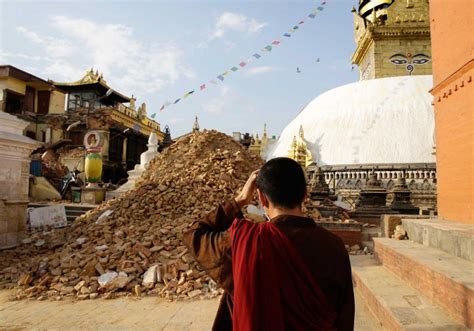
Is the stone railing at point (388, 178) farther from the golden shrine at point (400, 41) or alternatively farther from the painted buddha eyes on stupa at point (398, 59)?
the painted buddha eyes on stupa at point (398, 59)

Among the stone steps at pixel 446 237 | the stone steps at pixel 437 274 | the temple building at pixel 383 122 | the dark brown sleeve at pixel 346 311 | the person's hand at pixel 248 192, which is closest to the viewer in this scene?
the dark brown sleeve at pixel 346 311

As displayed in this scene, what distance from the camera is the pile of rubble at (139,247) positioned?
17.7 ft

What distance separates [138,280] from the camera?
18.3ft

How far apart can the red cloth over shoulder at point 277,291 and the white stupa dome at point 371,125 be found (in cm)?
1629

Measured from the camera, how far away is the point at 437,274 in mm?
3295

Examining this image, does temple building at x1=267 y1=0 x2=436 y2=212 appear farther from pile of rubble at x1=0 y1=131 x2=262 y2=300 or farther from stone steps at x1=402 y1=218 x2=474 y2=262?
stone steps at x1=402 y1=218 x2=474 y2=262

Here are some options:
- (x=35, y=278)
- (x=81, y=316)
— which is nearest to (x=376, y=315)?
(x=81, y=316)

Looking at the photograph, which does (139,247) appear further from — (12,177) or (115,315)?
(12,177)

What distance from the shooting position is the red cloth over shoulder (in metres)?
1.35

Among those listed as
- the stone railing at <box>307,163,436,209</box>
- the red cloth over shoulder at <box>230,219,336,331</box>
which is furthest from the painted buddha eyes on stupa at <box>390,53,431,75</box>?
the red cloth over shoulder at <box>230,219,336,331</box>

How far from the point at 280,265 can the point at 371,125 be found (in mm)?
17951

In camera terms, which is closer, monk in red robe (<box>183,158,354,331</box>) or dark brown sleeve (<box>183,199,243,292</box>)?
monk in red robe (<box>183,158,354,331</box>)

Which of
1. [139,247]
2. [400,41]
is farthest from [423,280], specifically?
[400,41]

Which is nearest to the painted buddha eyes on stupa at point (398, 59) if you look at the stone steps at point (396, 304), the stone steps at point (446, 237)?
the stone steps at point (446, 237)
